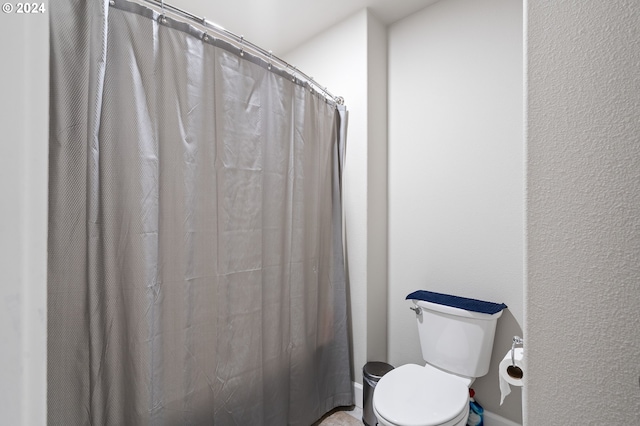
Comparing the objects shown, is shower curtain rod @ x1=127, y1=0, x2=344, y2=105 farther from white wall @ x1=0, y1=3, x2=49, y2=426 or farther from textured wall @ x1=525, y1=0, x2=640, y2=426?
textured wall @ x1=525, y1=0, x2=640, y2=426

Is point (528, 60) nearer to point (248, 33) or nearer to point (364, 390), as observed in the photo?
point (364, 390)

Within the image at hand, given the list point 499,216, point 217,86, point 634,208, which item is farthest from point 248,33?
point 634,208

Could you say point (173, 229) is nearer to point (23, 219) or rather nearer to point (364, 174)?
point (23, 219)

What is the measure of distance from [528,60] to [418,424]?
3.99 feet

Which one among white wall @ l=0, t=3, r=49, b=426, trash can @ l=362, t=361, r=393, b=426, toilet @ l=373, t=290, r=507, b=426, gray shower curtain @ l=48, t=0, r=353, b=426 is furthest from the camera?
A: trash can @ l=362, t=361, r=393, b=426

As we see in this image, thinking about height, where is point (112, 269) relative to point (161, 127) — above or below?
below

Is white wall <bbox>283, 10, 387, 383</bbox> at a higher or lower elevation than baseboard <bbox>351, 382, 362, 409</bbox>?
higher

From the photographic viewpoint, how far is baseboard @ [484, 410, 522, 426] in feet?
5.11

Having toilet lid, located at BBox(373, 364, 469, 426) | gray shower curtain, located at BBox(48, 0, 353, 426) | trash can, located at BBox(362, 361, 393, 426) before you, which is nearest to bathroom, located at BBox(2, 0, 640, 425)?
trash can, located at BBox(362, 361, 393, 426)

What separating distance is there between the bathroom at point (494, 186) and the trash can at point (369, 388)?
0.39ft

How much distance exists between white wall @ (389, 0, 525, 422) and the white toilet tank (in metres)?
0.16

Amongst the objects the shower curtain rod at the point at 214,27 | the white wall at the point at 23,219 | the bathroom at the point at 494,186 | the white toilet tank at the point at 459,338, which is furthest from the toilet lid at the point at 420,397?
the shower curtain rod at the point at 214,27

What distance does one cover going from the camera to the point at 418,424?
1.12 metres

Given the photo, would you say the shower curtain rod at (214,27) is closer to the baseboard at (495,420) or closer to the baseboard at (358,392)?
the baseboard at (358,392)
